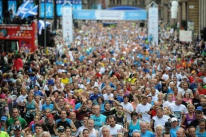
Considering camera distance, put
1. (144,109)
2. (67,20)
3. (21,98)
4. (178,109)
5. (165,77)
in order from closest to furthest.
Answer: (178,109) → (144,109) → (21,98) → (165,77) → (67,20)

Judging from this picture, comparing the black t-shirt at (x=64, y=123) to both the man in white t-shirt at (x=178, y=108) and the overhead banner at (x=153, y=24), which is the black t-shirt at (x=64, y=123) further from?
the overhead banner at (x=153, y=24)

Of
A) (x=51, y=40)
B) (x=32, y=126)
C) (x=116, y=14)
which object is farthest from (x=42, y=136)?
(x=116, y=14)

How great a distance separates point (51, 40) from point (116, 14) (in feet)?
20.5

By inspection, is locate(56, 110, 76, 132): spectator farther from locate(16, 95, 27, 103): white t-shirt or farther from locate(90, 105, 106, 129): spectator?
locate(16, 95, 27, 103): white t-shirt

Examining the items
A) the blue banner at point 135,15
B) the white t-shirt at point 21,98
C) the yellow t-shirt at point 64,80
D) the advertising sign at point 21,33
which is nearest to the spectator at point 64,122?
the white t-shirt at point 21,98

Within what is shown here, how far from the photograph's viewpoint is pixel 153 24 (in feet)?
140

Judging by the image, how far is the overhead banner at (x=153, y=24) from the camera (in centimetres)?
4247

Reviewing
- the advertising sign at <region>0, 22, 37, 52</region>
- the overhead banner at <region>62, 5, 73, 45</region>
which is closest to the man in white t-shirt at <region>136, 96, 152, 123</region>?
the advertising sign at <region>0, 22, 37, 52</region>

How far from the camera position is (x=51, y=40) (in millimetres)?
40906

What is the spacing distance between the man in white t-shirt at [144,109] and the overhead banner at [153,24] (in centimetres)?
2848

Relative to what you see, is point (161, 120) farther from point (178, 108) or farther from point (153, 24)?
point (153, 24)

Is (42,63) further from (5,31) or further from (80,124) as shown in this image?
(80,124)

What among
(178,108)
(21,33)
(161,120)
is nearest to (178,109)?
(178,108)

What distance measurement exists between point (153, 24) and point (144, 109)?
2891cm
